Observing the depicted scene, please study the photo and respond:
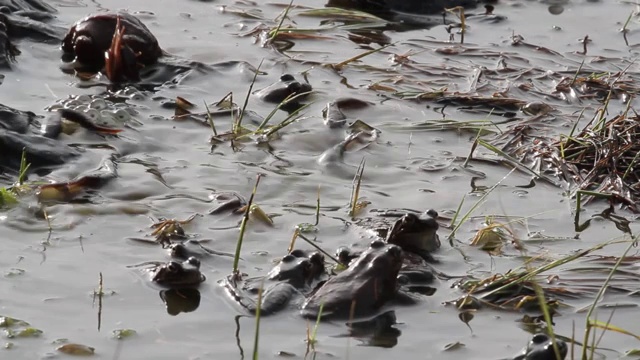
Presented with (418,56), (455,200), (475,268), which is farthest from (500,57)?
(475,268)

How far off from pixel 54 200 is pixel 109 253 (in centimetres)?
40

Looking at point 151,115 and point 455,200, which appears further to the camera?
point 151,115

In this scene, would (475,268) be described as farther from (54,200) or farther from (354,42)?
(354,42)

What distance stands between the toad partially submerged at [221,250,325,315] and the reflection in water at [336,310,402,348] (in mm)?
197

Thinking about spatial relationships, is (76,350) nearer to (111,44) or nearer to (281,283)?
(281,283)

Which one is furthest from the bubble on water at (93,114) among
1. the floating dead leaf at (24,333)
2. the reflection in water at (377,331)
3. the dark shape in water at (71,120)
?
the reflection in water at (377,331)

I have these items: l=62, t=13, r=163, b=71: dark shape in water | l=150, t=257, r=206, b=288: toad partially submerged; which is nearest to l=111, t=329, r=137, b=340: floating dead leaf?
l=150, t=257, r=206, b=288: toad partially submerged

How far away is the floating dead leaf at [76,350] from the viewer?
2.50 meters

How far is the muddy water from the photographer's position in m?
2.66

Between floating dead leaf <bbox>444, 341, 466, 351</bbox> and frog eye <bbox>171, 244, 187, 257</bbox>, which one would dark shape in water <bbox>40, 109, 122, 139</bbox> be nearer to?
frog eye <bbox>171, 244, 187, 257</bbox>

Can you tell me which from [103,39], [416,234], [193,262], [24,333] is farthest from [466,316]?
[103,39]

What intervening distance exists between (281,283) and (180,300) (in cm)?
26

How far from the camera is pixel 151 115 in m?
4.22

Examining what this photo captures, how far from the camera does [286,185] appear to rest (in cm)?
364
